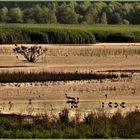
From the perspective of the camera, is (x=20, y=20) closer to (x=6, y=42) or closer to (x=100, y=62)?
(x=6, y=42)

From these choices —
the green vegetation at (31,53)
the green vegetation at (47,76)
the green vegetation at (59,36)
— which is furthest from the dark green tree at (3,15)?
the green vegetation at (47,76)

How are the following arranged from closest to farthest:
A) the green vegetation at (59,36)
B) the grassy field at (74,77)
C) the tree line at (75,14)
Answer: the grassy field at (74,77)
the green vegetation at (59,36)
the tree line at (75,14)

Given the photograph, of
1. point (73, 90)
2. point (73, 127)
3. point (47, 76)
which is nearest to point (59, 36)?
point (47, 76)

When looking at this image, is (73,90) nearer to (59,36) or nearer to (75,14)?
(59,36)

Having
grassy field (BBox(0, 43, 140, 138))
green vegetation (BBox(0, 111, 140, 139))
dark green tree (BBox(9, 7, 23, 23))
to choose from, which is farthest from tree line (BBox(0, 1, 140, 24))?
green vegetation (BBox(0, 111, 140, 139))

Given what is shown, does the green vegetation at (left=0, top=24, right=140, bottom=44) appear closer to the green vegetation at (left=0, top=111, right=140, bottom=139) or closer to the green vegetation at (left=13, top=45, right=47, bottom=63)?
the green vegetation at (left=13, top=45, right=47, bottom=63)

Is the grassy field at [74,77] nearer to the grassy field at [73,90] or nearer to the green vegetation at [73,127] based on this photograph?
the grassy field at [73,90]
